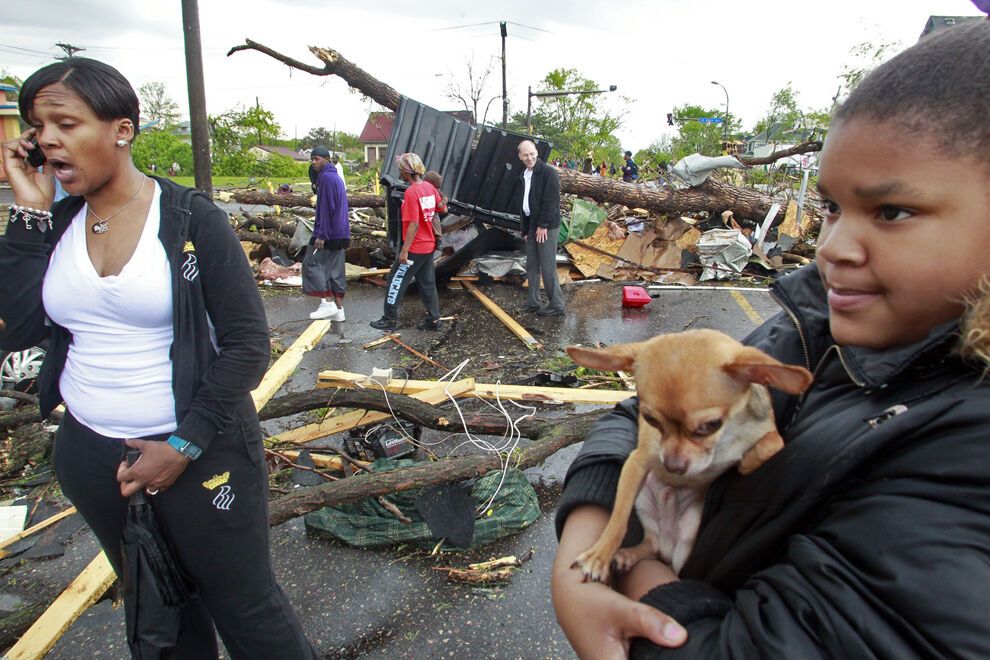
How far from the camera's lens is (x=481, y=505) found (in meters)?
3.62

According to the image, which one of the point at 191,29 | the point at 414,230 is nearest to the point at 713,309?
the point at 414,230

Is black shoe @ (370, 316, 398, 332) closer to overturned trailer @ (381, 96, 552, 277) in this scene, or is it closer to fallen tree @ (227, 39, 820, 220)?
overturned trailer @ (381, 96, 552, 277)

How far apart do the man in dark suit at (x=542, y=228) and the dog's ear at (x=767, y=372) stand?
7.37m

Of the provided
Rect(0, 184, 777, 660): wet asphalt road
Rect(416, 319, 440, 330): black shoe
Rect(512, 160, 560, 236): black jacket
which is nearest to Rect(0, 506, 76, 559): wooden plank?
Rect(0, 184, 777, 660): wet asphalt road

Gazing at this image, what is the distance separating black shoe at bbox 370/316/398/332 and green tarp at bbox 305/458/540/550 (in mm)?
4651

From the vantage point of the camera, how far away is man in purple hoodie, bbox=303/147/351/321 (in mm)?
8133

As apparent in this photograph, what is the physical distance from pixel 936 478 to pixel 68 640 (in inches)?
146

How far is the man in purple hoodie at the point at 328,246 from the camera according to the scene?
8133 millimetres

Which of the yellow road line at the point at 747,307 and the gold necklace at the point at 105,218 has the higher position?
the gold necklace at the point at 105,218

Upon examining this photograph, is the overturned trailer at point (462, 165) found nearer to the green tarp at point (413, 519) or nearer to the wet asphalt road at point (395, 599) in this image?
the wet asphalt road at point (395, 599)

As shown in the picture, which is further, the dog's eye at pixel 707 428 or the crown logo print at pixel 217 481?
the crown logo print at pixel 217 481

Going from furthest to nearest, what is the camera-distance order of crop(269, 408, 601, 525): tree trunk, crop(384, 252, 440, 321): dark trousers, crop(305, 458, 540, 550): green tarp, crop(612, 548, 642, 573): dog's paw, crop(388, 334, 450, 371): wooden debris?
crop(384, 252, 440, 321): dark trousers < crop(388, 334, 450, 371): wooden debris < crop(305, 458, 540, 550): green tarp < crop(269, 408, 601, 525): tree trunk < crop(612, 548, 642, 573): dog's paw

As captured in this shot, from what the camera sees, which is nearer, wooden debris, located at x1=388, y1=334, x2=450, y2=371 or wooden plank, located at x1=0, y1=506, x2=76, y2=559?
wooden plank, located at x1=0, y1=506, x2=76, y2=559

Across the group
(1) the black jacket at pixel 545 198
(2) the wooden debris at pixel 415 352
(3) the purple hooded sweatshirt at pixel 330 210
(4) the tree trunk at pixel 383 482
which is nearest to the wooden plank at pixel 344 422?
(4) the tree trunk at pixel 383 482
